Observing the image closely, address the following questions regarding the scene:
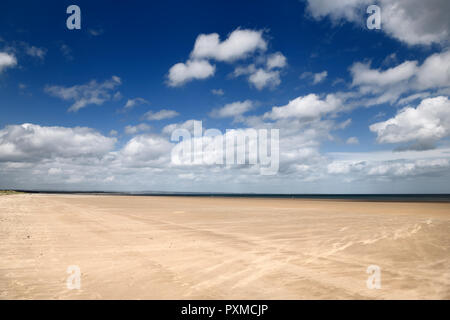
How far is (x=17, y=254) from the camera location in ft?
32.6

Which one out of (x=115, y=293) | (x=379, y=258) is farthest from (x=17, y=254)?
(x=379, y=258)

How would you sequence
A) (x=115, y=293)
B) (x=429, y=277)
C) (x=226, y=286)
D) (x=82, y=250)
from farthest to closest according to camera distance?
(x=82, y=250)
(x=429, y=277)
(x=226, y=286)
(x=115, y=293)

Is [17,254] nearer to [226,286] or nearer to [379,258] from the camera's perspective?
[226,286]

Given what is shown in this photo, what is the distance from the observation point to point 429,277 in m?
7.72

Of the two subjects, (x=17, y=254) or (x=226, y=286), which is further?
(x=17, y=254)

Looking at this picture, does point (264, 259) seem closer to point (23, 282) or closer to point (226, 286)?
point (226, 286)
